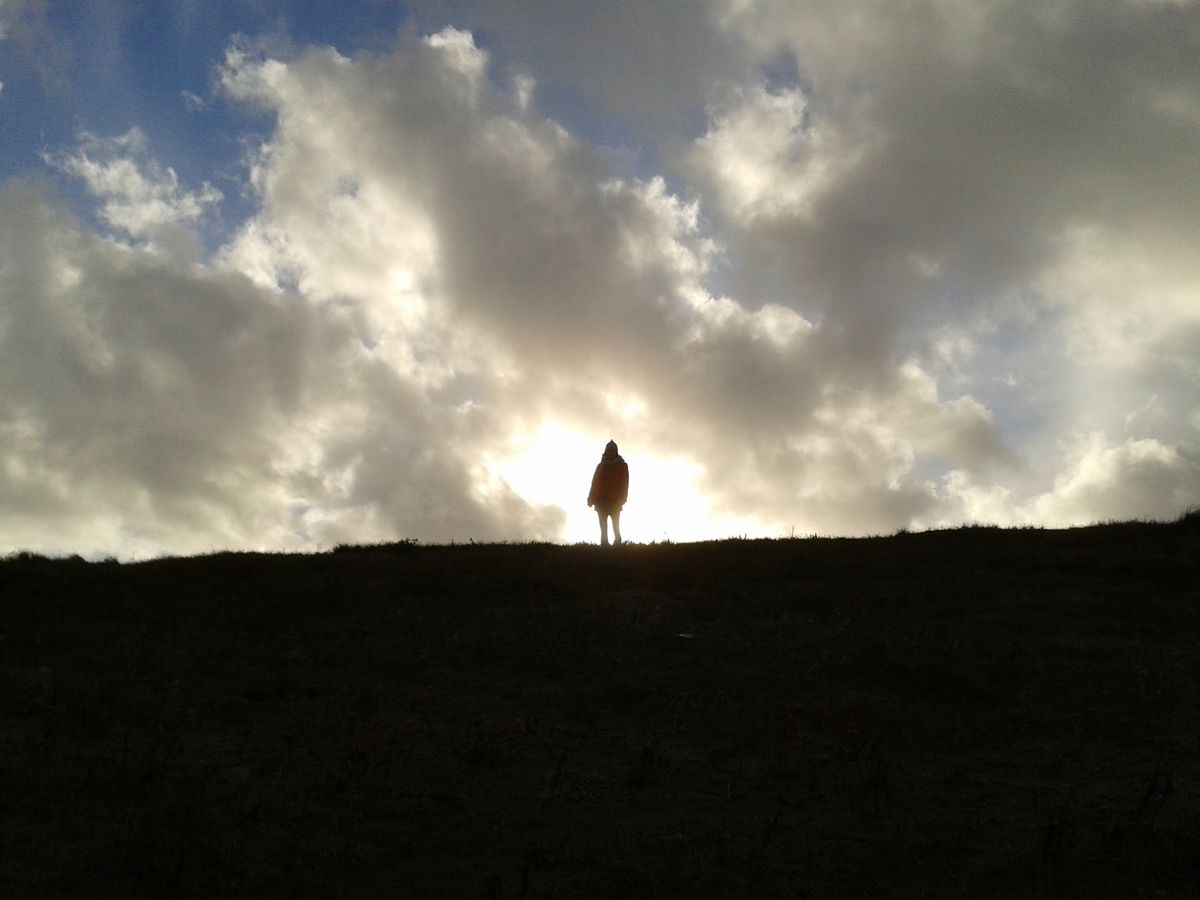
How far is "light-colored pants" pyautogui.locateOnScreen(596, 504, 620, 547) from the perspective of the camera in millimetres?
25984

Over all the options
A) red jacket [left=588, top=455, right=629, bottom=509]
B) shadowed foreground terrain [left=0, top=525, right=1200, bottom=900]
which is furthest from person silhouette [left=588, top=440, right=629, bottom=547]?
shadowed foreground terrain [left=0, top=525, right=1200, bottom=900]

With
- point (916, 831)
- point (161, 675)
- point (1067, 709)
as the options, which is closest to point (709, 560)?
point (1067, 709)

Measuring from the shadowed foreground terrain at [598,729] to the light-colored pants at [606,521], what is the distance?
14.2 ft

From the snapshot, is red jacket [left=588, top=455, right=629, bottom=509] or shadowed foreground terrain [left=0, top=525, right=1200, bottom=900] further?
red jacket [left=588, top=455, right=629, bottom=509]

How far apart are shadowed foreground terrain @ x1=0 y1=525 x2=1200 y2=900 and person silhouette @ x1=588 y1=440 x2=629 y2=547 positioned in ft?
13.8

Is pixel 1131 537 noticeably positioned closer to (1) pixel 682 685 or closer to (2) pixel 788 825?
(1) pixel 682 685

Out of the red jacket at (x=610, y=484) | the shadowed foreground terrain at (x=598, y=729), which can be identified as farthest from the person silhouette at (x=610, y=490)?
the shadowed foreground terrain at (x=598, y=729)

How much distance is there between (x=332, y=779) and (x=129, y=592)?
32.4ft

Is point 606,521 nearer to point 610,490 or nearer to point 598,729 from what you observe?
point 610,490

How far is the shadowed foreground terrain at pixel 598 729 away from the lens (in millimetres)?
8797

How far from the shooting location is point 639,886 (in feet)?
27.7

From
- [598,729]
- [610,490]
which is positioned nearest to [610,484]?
[610,490]

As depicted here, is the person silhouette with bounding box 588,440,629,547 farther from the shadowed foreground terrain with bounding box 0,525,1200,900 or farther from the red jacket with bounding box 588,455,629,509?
the shadowed foreground terrain with bounding box 0,525,1200,900

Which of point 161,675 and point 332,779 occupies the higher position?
point 161,675
